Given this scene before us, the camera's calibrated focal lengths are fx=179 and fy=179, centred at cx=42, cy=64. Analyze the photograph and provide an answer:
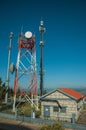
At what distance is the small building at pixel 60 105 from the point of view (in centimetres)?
2767

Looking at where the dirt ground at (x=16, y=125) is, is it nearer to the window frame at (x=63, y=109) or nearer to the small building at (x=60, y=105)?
the small building at (x=60, y=105)

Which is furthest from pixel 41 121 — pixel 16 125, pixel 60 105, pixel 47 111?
pixel 60 105

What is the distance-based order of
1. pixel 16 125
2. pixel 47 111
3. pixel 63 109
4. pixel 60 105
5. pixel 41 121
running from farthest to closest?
pixel 47 111 < pixel 60 105 < pixel 63 109 < pixel 16 125 < pixel 41 121

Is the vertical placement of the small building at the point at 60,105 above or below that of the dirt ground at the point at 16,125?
above

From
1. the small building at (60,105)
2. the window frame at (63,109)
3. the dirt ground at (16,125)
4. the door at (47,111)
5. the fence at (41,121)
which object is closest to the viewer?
the fence at (41,121)

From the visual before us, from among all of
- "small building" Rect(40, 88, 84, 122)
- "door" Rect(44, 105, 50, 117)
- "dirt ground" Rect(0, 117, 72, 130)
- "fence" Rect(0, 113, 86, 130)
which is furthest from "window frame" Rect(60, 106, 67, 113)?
"dirt ground" Rect(0, 117, 72, 130)

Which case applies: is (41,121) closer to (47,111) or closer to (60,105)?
(47,111)

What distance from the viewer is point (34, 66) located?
34.5m

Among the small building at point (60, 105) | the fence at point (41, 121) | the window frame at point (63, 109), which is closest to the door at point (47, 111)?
the small building at point (60, 105)

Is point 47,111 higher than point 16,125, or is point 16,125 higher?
point 47,111

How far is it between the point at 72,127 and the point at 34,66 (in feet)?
49.8

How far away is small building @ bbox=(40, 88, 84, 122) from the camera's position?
27.7m

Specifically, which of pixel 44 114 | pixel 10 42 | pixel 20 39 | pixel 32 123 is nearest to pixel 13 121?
pixel 32 123

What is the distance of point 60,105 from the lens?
28484 mm
